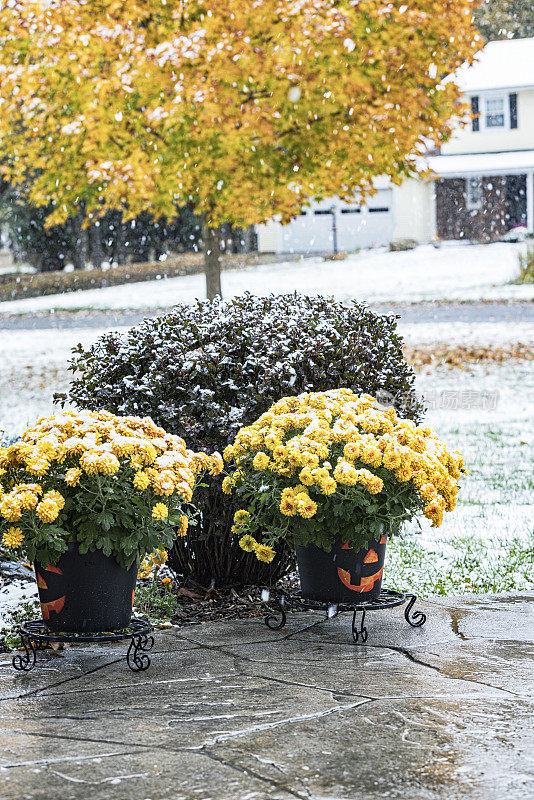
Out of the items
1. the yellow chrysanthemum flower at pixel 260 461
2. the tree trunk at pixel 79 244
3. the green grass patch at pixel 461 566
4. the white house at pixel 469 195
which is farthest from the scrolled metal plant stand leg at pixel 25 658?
the white house at pixel 469 195

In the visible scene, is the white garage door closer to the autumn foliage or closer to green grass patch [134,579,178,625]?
the autumn foliage

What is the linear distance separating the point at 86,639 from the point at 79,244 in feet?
109

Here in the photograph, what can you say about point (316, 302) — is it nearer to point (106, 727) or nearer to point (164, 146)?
point (106, 727)

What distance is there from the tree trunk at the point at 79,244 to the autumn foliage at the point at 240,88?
2252 centimetres

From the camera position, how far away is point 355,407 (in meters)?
4.58

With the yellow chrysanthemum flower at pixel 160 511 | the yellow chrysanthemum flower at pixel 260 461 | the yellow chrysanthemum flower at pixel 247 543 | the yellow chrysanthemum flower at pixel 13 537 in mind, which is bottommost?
the yellow chrysanthemum flower at pixel 247 543

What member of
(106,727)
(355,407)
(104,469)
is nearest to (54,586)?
(104,469)

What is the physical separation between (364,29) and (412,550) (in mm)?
7825

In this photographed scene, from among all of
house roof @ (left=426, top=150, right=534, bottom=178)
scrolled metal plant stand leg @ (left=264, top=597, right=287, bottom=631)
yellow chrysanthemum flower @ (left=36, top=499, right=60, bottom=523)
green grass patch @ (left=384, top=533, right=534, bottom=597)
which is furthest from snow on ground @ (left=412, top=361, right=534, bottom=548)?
house roof @ (left=426, top=150, right=534, bottom=178)

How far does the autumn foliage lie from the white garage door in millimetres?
25330

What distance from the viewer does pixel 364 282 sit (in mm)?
29672

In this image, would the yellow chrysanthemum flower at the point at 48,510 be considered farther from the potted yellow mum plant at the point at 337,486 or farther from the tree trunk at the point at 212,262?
the tree trunk at the point at 212,262

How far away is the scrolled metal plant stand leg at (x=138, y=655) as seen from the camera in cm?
379

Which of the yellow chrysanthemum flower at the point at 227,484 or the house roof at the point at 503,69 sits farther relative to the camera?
the house roof at the point at 503,69
